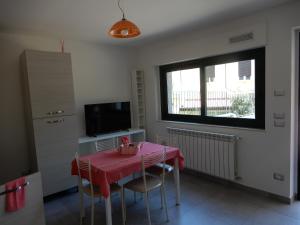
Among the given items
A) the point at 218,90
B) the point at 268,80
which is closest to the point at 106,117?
the point at 218,90

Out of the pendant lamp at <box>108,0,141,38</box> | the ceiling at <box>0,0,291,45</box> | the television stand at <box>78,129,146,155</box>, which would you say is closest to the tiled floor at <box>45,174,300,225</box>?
the television stand at <box>78,129,146,155</box>

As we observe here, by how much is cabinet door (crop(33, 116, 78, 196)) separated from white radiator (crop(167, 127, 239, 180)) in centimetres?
177

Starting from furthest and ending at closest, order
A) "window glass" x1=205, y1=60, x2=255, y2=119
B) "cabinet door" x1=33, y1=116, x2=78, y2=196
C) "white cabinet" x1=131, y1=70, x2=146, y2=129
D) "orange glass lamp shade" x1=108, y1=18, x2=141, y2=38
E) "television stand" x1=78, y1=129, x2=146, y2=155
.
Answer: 1. "white cabinet" x1=131, y1=70, x2=146, y2=129
2. "television stand" x1=78, y1=129, x2=146, y2=155
3. "window glass" x1=205, y1=60, x2=255, y2=119
4. "cabinet door" x1=33, y1=116, x2=78, y2=196
5. "orange glass lamp shade" x1=108, y1=18, x2=141, y2=38

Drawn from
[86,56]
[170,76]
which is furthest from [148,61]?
[86,56]

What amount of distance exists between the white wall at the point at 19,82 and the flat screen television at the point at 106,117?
0.78 ft

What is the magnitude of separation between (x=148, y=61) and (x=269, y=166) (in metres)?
2.86

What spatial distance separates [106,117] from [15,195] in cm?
217

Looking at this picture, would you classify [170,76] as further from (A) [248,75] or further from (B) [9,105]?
(B) [9,105]

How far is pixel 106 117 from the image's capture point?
3.95 m

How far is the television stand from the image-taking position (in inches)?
139

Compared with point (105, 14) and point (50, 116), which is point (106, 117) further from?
point (105, 14)

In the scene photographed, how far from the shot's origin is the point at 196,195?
3.15 meters

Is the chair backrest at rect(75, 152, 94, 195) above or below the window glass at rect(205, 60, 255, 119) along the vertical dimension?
below

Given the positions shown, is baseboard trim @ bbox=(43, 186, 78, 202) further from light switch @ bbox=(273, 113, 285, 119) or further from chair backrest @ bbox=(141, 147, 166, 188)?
light switch @ bbox=(273, 113, 285, 119)
